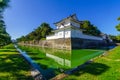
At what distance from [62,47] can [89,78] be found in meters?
30.6

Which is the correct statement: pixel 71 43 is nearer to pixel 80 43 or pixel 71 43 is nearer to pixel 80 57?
pixel 80 43

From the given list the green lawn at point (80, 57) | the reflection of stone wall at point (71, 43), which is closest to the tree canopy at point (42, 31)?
the reflection of stone wall at point (71, 43)

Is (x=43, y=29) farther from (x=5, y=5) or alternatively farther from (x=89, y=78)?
(x=89, y=78)

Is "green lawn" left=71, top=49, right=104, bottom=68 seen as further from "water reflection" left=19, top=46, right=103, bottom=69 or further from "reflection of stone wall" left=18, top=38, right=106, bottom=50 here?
"reflection of stone wall" left=18, top=38, right=106, bottom=50

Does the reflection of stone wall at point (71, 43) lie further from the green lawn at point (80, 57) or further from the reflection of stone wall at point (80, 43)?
the green lawn at point (80, 57)

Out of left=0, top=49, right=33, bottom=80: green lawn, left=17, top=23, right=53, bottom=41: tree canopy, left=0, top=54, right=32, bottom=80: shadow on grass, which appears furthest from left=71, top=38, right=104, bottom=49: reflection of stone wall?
left=0, top=54, right=32, bottom=80: shadow on grass

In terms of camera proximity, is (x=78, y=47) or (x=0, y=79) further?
(x=78, y=47)

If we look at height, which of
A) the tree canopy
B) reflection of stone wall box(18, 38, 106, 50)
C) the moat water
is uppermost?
the tree canopy

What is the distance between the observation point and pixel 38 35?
227ft

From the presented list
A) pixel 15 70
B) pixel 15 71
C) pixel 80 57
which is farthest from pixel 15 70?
pixel 80 57

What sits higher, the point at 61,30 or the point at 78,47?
the point at 61,30

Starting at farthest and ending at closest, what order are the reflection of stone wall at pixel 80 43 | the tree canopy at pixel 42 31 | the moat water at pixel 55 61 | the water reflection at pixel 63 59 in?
the tree canopy at pixel 42 31, the reflection of stone wall at pixel 80 43, the water reflection at pixel 63 59, the moat water at pixel 55 61

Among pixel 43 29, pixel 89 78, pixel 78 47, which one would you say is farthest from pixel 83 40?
pixel 89 78

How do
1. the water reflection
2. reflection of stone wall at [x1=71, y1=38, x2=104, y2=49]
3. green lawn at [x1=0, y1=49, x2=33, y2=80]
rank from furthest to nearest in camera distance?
reflection of stone wall at [x1=71, y1=38, x2=104, y2=49]
the water reflection
green lawn at [x1=0, y1=49, x2=33, y2=80]
